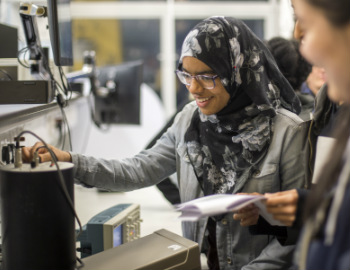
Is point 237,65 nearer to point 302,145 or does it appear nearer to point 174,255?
point 302,145

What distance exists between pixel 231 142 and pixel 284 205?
462mm

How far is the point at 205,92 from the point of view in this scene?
4.79 ft

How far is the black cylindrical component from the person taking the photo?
0.95 meters

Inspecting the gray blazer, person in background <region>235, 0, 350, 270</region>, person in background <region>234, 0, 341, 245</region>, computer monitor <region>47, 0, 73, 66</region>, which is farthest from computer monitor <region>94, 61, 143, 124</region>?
person in background <region>235, 0, 350, 270</region>

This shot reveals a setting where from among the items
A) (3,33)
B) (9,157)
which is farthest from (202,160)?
(3,33)

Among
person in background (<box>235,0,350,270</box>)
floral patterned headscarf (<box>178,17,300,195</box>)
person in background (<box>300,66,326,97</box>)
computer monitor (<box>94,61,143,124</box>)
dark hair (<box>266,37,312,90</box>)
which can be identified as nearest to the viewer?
person in background (<box>235,0,350,270</box>)

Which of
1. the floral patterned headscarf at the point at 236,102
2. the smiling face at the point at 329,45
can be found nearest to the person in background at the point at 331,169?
the smiling face at the point at 329,45

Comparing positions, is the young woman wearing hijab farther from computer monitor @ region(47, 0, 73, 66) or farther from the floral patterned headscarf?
computer monitor @ region(47, 0, 73, 66)

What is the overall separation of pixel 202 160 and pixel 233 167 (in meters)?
0.11

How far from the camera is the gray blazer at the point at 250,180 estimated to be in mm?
1362

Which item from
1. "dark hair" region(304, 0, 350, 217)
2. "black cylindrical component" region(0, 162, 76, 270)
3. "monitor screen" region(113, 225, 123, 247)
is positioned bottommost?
"monitor screen" region(113, 225, 123, 247)

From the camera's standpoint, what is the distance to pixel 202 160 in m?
1.49

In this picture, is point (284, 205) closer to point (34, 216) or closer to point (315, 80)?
point (34, 216)

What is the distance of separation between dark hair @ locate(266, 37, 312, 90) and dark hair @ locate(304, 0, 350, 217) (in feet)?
4.53
